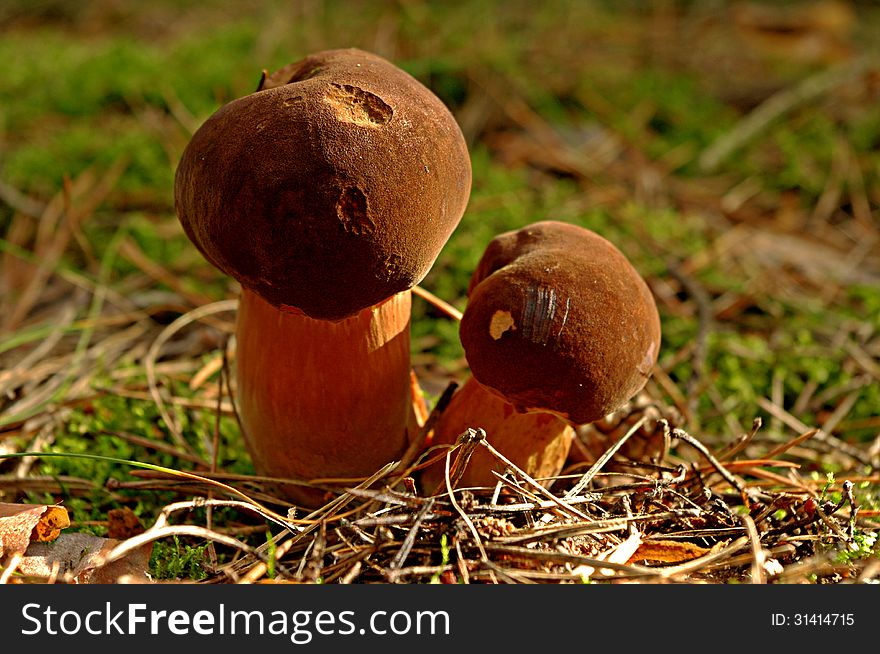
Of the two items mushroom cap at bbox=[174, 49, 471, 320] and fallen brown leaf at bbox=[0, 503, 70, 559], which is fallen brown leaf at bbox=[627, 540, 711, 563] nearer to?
mushroom cap at bbox=[174, 49, 471, 320]

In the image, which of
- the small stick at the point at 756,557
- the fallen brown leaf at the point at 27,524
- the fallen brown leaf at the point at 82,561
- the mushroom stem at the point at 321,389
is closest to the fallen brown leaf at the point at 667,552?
the small stick at the point at 756,557

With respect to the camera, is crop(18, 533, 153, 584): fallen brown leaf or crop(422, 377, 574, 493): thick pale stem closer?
crop(18, 533, 153, 584): fallen brown leaf

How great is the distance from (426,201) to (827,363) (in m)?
1.90

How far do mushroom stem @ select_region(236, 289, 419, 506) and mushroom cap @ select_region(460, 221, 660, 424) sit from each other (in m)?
0.26

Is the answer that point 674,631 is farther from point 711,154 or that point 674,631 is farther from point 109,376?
point 711,154

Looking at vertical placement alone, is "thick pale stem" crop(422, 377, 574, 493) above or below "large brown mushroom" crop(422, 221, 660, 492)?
below

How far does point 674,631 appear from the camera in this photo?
126 centimetres

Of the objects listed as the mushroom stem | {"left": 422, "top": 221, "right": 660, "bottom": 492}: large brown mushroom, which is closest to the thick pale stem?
{"left": 422, "top": 221, "right": 660, "bottom": 492}: large brown mushroom

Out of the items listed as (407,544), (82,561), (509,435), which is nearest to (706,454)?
(509,435)

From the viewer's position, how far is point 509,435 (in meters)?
1.74

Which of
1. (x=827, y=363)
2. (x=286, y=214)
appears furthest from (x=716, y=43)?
(x=286, y=214)

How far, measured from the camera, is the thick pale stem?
1725mm

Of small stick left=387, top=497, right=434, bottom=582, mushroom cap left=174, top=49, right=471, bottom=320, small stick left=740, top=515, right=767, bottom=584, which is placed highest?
mushroom cap left=174, top=49, right=471, bottom=320

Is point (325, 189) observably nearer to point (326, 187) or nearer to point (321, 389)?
point (326, 187)
